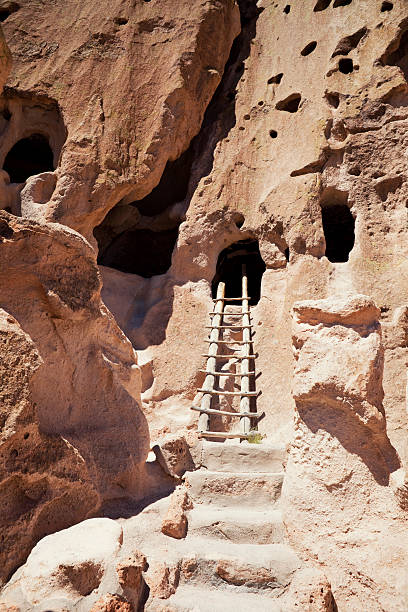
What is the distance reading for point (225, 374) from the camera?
5105mm

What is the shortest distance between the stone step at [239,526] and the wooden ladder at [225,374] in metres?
1.34

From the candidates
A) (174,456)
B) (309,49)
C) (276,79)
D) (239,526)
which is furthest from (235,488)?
(309,49)

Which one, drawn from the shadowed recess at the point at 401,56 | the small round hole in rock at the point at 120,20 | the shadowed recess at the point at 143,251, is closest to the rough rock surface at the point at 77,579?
the shadowed recess at the point at 143,251

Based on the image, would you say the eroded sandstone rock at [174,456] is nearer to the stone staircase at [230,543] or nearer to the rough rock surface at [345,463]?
the stone staircase at [230,543]

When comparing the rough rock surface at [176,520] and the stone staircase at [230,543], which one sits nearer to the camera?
the stone staircase at [230,543]

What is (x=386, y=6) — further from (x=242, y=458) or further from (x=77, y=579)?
(x=77, y=579)

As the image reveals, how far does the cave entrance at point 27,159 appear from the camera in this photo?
785 cm

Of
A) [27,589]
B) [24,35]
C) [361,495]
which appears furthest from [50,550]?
[24,35]

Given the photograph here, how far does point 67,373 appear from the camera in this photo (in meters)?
3.03

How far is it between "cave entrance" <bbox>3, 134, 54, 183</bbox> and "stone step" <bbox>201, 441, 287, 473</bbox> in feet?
20.4

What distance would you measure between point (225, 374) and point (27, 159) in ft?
18.8

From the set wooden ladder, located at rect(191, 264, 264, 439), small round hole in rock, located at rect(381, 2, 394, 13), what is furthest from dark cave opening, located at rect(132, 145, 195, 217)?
small round hole in rock, located at rect(381, 2, 394, 13)

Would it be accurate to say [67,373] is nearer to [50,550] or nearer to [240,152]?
[50,550]

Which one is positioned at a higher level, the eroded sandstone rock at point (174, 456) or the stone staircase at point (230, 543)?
the eroded sandstone rock at point (174, 456)
